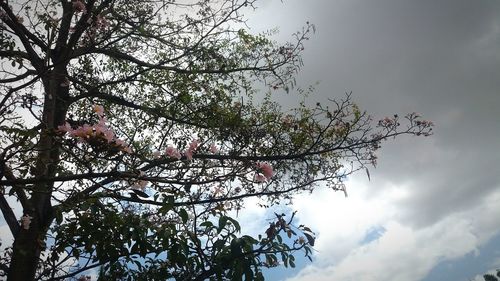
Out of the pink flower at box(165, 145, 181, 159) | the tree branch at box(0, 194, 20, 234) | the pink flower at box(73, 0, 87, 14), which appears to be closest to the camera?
the pink flower at box(165, 145, 181, 159)

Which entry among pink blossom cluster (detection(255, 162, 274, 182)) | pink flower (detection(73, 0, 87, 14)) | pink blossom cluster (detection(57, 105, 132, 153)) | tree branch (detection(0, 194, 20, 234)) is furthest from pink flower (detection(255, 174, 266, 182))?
tree branch (detection(0, 194, 20, 234))

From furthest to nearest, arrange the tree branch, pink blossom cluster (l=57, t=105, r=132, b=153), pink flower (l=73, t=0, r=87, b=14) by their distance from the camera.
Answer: the tree branch < pink flower (l=73, t=0, r=87, b=14) < pink blossom cluster (l=57, t=105, r=132, b=153)

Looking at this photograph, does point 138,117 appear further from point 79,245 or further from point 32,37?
point 79,245

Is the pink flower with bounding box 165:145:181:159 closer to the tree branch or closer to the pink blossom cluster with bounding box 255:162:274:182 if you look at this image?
the pink blossom cluster with bounding box 255:162:274:182

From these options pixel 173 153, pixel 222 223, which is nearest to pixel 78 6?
pixel 173 153

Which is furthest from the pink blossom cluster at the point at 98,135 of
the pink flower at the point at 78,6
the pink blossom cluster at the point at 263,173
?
the pink flower at the point at 78,6

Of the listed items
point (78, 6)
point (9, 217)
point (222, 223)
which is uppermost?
point (78, 6)

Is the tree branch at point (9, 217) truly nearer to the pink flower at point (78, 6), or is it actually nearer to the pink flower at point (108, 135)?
the pink flower at point (78, 6)

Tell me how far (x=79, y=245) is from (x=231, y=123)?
2620mm

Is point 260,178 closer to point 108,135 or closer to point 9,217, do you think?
point 108,135

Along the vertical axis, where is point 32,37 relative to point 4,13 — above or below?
above

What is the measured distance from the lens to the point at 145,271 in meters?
3.40

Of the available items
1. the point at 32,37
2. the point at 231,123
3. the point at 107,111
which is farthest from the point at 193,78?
the point at 32,37

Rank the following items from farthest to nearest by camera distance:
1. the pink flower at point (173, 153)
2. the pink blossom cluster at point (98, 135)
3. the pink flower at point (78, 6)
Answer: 1. the pink flower at point (78, 6)
2. the pink flower at point (173, 153)
3. the pink blossom cluster at point (98, 135)
